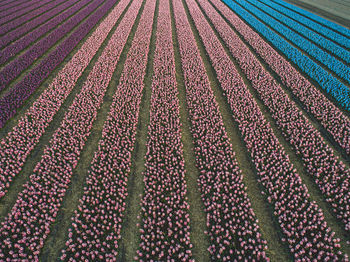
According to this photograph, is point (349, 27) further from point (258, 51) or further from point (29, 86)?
point (29, 86)

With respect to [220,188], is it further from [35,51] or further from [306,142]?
[35,51]

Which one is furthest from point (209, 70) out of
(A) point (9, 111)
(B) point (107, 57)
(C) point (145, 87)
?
(A) point (9, 111)

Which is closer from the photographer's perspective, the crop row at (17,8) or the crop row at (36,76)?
the crop row at (36,76)

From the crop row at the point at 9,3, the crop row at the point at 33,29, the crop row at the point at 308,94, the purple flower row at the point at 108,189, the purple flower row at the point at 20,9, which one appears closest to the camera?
the purple flower row at the point at 108,189

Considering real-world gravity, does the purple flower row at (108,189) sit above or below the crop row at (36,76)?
below

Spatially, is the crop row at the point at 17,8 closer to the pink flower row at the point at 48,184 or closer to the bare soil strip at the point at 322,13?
the pink flower row at the point at 48,184

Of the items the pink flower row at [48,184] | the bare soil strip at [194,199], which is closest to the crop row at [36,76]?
the pink flower row at [48,184]
